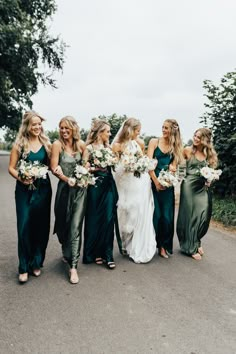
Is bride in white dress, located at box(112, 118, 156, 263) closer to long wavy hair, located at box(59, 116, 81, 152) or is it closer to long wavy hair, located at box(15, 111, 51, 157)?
long wavy hair, located at box(59, 116, 81, 152)

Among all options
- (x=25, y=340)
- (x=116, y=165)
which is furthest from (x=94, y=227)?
(x=25, y=340)

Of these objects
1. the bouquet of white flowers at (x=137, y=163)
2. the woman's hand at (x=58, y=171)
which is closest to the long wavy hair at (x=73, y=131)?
the woman's hand at (x=58, y=171)

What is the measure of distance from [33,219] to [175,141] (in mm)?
2771

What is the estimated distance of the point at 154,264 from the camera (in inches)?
217

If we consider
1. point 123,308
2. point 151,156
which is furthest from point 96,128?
point 123,308

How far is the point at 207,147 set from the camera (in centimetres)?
599

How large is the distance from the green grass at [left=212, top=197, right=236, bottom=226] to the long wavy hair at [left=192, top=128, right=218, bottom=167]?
3.29 m

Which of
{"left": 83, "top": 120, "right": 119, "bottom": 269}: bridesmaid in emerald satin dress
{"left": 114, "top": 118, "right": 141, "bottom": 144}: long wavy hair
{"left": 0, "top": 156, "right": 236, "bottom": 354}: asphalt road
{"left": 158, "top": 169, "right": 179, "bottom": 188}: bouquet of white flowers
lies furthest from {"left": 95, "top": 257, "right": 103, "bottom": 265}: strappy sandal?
{"left": 114, "top": 118, "right": 141, "bottom": 144}: long wavy hair

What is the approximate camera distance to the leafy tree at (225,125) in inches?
395

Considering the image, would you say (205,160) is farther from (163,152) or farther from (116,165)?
(116,165)

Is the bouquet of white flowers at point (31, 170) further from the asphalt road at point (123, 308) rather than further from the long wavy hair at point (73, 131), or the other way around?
the asphalt road at point (123, 308)

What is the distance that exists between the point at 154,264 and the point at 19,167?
272 centimetres

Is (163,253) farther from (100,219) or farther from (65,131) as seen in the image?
(65,131)

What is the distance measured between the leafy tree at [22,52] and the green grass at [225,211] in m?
14.4
